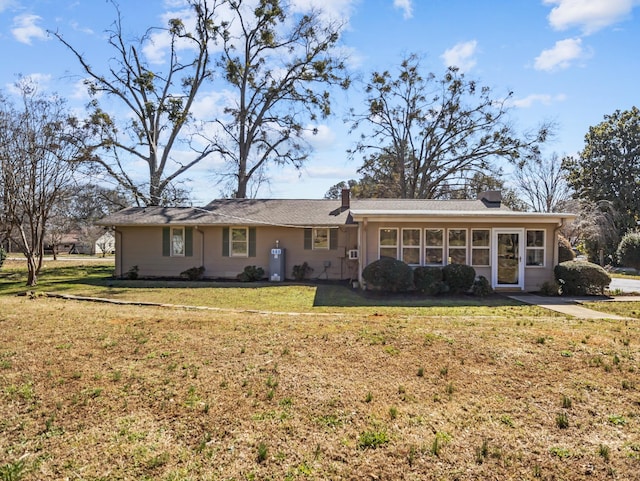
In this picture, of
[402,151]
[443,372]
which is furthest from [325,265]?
[402,151]

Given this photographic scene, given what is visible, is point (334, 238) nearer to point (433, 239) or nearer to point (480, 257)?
point (433, 239)

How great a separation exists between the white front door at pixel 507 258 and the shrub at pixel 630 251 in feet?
51.8

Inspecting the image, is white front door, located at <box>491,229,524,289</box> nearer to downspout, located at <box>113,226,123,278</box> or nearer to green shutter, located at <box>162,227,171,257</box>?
green shutter, located at <box>162,227,171,257</box>

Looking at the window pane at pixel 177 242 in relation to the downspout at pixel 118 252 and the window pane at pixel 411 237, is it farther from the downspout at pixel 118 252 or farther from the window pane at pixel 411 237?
the window pane at pixel 411 237

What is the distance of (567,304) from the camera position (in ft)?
33.4

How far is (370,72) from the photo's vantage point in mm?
28625

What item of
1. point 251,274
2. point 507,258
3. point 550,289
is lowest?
point 550,289

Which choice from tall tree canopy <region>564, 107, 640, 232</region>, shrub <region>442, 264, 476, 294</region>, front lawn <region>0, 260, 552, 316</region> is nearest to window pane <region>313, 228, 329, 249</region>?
front lawn <region>0, 260, 552, 316</region>

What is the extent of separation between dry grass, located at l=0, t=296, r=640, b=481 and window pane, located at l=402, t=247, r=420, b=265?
6.25 meters

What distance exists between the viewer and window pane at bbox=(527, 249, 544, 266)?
1275 cm

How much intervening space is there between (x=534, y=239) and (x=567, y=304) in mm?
3064

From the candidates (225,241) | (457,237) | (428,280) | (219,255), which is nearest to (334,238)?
(225,241)

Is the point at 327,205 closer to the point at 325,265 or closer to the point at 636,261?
the point at 325,265

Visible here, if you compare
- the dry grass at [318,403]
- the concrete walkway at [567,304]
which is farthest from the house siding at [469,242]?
the dry grass at [318,403]
